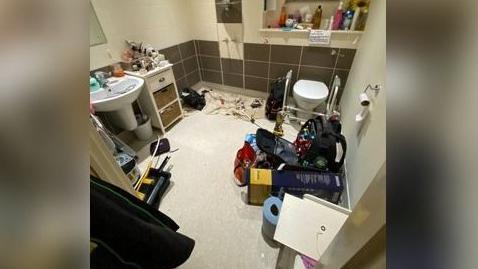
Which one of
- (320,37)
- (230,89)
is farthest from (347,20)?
(230,89)

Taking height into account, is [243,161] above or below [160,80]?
below

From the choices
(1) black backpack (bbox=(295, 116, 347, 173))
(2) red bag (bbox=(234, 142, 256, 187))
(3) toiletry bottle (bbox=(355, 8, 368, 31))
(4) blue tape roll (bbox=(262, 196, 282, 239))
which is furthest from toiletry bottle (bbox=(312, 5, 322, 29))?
(4) blue tape roll (bbox=(262, 196, 282, 239))

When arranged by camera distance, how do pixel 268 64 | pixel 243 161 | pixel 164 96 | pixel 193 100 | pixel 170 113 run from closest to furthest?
pixel 243 161, pixel 164 96, pixel 170 113, pixel 268 64, pixel 193 100

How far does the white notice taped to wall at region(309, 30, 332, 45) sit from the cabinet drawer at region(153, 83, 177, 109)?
62.1 inches

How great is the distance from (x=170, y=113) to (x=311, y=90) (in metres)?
1.55

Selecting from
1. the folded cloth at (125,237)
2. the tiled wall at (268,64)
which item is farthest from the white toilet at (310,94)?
the folded cloth at (125,237)

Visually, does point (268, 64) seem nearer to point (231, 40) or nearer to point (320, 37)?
point (231, 40)

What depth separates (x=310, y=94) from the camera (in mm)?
1931

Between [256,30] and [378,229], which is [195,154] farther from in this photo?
[378,229]

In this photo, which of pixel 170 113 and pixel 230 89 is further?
pixel 230 89

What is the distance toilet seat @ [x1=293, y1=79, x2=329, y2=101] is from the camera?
1.89m

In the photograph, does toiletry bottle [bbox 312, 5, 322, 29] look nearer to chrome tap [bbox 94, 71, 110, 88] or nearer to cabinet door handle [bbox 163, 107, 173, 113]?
cabinet door handle [bbox 163, 107, 173, 113]

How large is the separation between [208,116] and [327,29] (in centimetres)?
163
